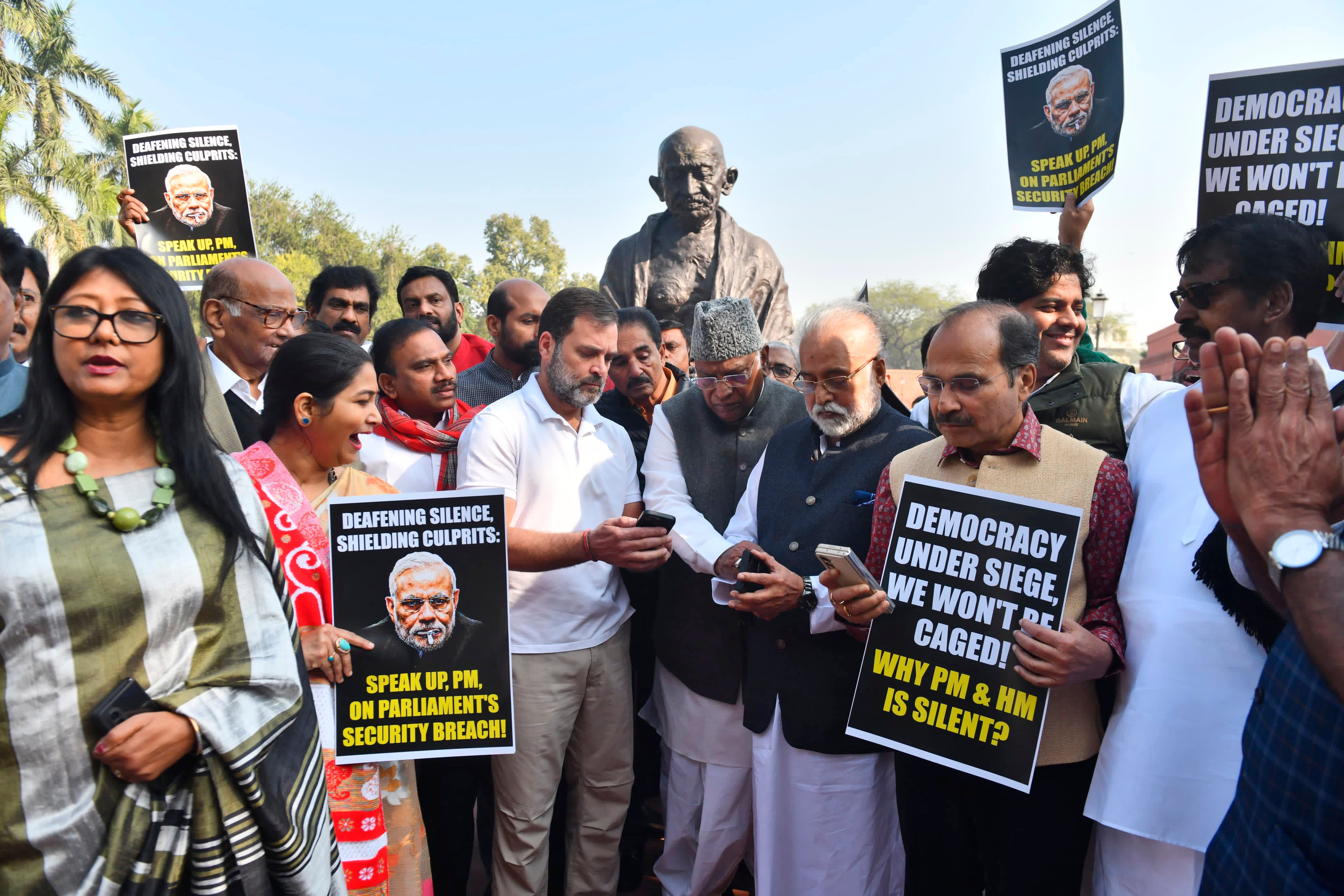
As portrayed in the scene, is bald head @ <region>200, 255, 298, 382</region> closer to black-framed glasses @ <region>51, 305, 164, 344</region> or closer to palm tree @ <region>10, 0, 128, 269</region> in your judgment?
black-framed glasses @ <region>51, 305, 164, 344</region>

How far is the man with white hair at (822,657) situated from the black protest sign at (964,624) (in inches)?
14.0

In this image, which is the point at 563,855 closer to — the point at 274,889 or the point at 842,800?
the point at 842,800

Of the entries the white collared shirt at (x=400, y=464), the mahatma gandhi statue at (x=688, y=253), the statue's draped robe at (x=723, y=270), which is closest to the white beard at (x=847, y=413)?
the white collared shirt at (x=400, y=464)

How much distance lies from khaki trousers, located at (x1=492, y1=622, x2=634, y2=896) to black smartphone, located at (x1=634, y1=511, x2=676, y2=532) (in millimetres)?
703

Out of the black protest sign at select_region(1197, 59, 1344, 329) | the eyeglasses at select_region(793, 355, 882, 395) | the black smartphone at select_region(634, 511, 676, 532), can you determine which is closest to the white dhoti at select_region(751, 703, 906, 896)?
the black smartphone at select_region(634, 511, 676, 532)

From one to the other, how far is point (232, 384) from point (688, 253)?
377cm

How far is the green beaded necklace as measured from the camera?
186 cm

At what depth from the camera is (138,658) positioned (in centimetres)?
187

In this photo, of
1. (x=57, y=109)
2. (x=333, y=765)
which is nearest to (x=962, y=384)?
(x=333, y=765)

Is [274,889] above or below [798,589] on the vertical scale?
below

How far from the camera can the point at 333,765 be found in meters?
2.65

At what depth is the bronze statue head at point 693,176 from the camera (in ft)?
20.9

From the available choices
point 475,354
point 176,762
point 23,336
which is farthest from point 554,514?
point 475,354

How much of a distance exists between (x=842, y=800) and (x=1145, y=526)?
1.44 metres
